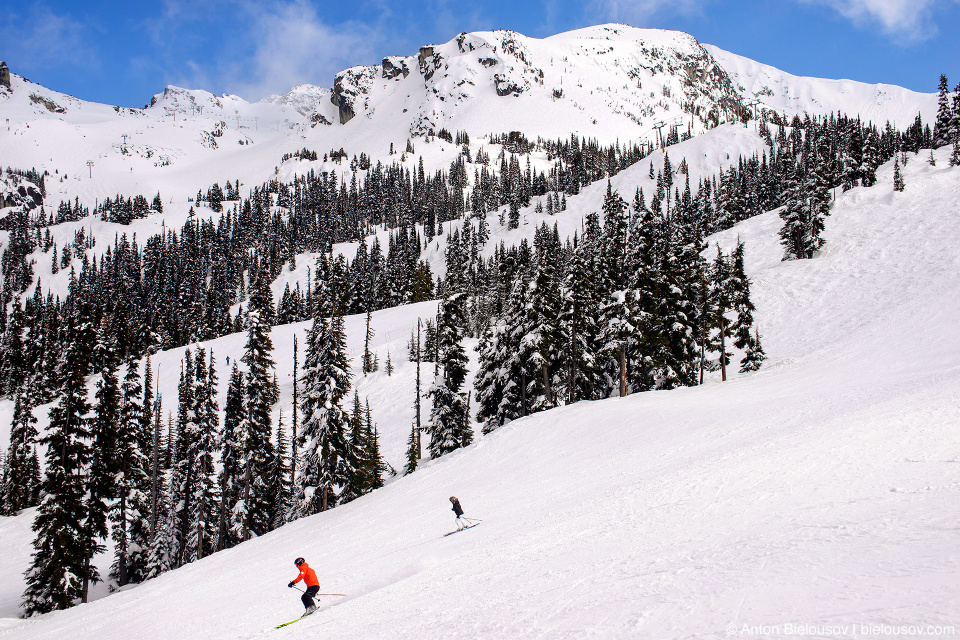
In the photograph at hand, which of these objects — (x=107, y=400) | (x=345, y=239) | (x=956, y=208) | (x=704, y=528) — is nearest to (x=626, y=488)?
(x=704, y=528)

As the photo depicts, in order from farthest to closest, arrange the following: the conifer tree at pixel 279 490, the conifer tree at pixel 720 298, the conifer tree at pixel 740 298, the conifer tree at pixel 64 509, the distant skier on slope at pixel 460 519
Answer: the conifer tree at pixel 740 298
the conifer tree at pixel 720 298
the conifer tree at pixel 279 490
the conifer tree at pixel 64 509
the distant skier on slope at pixel 460 519

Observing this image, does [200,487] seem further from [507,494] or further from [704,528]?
[704,528]

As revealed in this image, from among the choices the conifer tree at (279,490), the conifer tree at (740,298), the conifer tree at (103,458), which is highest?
the conifer tree at (740,298)

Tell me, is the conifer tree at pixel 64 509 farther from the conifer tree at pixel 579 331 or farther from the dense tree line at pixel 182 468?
the conifer tree at pixel 579 331

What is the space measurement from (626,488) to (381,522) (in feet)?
36.5

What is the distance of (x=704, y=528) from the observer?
11.2 m

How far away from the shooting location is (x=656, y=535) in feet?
37.7

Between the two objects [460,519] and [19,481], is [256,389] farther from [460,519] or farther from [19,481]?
[19,481]

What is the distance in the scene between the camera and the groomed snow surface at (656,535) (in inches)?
273

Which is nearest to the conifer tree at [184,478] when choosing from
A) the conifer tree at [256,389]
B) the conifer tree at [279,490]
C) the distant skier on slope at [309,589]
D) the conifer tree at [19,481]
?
the conifer tree at [256,389]

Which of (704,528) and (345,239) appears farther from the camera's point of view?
(345,239)

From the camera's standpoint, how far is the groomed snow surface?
273 inches

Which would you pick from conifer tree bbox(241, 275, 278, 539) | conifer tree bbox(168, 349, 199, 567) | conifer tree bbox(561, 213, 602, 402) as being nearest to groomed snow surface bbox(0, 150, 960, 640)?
conifer tree bbox(561, 213, 602, 402)

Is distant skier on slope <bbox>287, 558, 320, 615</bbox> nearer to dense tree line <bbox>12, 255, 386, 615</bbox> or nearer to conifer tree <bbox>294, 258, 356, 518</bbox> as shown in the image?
conifer tree <bbox>294, 258, 356, 518</bbox>
